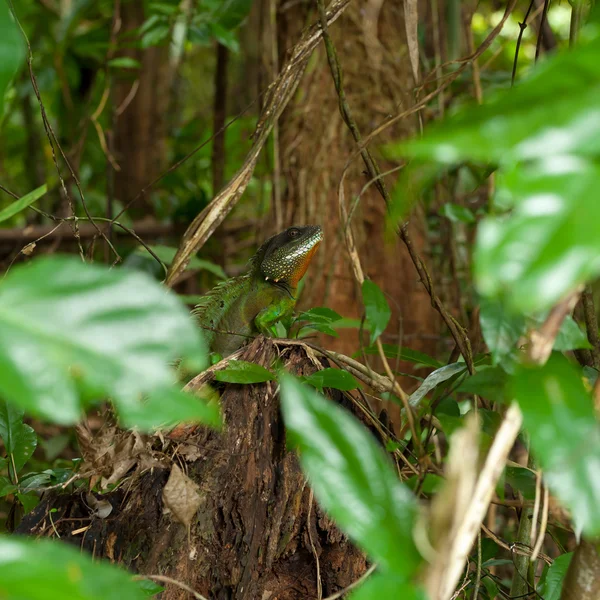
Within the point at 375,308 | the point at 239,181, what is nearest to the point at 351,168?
the point at 239,181

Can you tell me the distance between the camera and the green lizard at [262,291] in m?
3.35

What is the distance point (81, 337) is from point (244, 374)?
125cm

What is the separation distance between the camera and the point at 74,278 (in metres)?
0.74

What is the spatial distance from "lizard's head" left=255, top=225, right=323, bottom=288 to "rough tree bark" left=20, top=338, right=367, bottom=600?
4.76 feet

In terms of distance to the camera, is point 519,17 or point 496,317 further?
point 519,17

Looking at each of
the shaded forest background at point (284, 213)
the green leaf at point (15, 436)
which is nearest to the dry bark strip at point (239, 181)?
the shaded forest background at point (284, 213)

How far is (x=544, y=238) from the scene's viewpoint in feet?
2.13

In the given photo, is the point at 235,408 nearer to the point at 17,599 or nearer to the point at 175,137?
the point at 17,599

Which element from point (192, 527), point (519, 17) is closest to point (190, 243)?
point (192, 527)

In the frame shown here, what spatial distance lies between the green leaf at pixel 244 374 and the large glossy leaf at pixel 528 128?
135 cm

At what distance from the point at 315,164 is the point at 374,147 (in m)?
0.38

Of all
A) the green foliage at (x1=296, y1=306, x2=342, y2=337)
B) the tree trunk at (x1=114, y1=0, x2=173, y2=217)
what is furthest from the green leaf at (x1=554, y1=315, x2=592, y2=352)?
the tree trunk at (x1=114, y1=0, x2=173, y2=217)

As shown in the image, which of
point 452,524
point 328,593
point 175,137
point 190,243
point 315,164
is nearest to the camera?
point 452,524

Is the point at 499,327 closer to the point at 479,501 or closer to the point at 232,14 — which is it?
the point at 479,501
